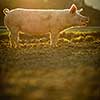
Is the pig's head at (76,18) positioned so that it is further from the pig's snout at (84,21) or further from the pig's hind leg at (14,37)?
the pig's hind leg at (14,37)

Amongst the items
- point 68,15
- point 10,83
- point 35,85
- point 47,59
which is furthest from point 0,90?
point 68,15

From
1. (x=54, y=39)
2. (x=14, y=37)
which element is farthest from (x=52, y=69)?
(x=14, y=37)

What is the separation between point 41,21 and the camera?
2135mm

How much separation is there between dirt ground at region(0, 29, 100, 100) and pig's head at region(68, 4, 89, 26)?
7 cm

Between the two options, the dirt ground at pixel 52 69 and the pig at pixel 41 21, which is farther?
the pig at pixel 41 21

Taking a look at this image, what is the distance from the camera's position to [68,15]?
2117 mm

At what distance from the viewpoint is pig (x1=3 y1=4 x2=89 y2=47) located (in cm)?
210

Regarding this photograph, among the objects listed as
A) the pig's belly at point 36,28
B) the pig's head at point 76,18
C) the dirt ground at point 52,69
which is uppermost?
the pig's head at point 76,18

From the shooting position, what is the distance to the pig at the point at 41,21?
2102mm

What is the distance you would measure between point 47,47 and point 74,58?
174 millimetres

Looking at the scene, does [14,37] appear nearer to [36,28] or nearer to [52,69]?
[36,28]

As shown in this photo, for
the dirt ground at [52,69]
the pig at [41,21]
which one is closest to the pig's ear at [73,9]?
the pig at [41,21]

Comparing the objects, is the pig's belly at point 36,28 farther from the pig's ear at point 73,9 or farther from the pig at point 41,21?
the pig's ear at point 73,9

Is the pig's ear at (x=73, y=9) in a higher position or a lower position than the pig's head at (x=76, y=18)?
higher
